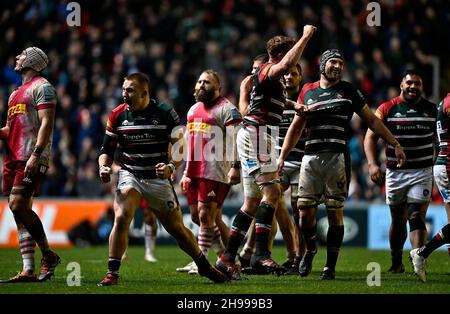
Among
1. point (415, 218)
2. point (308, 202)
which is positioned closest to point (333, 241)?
point (308, 202)

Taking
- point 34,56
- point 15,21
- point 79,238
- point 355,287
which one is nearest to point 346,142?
point 355,287

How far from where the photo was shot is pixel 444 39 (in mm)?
21969

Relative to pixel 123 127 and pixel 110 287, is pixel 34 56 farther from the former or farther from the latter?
pixel 110 287

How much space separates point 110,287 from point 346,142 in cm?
314

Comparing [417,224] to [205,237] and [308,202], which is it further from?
[205,237]

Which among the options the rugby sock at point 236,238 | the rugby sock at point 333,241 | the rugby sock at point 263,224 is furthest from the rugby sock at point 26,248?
the rugby sock at point 333,241

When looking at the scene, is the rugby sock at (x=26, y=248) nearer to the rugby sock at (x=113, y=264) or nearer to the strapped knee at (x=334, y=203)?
the rugby sock at (x=113, y=264)

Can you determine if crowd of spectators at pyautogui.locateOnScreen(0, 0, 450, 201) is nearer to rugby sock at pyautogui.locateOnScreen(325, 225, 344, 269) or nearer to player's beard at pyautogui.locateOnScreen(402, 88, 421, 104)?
player's beard at pyautogui.locateOnScreen(402, 88, 421, 104)

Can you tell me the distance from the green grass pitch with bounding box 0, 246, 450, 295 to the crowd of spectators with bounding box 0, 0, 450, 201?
22.8 feet

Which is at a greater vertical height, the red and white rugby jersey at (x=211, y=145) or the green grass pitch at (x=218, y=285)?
the red and white rugby jersey at (x=211, y=145)

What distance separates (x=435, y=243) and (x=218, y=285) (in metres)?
2.62

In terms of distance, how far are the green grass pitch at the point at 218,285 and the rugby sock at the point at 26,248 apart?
1.08 ft

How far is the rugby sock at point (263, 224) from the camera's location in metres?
10.3

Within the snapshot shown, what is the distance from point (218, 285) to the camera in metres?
9.58
